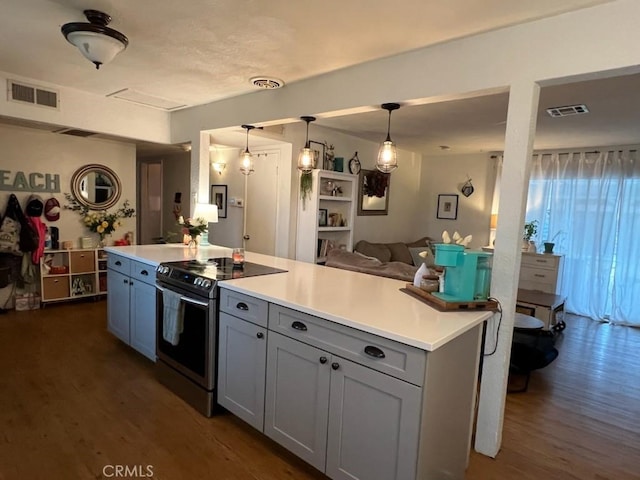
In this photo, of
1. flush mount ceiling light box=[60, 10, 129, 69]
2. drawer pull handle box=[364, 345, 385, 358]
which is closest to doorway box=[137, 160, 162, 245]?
flush mount ceiling light box=[60, 10, 129, 69]

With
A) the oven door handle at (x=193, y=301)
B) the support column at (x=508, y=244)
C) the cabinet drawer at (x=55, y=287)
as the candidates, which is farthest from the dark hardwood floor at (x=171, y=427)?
the cabinet drawer at (x=55, y=287)

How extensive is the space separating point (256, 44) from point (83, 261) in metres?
3.88

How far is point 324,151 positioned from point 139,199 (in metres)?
4.10

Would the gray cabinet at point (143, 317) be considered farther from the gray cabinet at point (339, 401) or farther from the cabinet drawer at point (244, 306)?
the gray cabinet at point (339, 401)

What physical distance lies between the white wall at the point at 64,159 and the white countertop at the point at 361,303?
8.26 feet

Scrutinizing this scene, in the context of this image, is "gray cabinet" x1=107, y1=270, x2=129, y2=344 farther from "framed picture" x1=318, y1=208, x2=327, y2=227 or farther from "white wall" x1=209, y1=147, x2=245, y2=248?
"framed picture" x1=318, y1=208, x2=327, y2=227

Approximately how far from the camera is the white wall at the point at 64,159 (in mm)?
4406

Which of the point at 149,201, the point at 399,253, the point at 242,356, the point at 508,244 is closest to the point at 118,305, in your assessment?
the point at 242,356

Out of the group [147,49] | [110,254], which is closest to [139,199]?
[110,254]

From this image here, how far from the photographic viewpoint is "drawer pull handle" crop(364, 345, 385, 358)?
5.36 ft

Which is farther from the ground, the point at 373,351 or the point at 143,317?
the point at 373,351

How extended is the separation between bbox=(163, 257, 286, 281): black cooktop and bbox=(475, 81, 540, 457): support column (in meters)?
1.50

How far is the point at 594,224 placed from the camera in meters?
5.25

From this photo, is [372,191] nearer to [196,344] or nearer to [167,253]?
[167,253]
